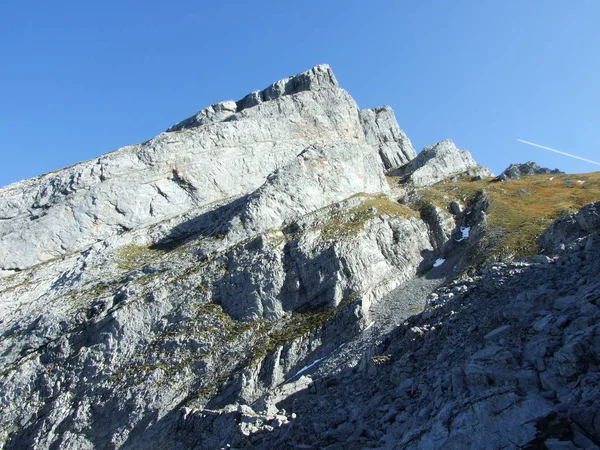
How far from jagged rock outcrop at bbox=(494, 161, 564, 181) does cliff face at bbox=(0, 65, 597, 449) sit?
17614mm

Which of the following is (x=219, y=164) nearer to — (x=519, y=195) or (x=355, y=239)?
(x=355, y=239)

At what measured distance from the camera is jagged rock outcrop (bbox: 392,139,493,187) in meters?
101

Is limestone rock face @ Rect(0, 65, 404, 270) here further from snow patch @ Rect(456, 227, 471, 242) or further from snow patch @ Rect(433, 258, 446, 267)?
snow patch @ Rect(433, 258, 446, 267)

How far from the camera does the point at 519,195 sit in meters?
75.2

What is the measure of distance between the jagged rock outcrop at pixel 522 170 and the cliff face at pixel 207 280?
57.8 ft

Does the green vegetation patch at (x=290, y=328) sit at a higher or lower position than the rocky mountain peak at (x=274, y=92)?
lower

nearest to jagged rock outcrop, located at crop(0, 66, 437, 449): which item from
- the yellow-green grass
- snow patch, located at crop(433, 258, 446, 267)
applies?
snow patch, located at crop(433, 258, 446, 267)

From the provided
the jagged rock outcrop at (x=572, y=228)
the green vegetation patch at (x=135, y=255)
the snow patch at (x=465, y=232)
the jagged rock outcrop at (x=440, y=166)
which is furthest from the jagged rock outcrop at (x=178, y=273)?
the jagged rock outcrop at (x=440, y=166)

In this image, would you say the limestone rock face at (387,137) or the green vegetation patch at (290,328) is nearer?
the green vegetation patch at (290,328)

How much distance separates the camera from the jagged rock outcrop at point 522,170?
3681 inches

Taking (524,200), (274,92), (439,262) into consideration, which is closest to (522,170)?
(524,200)

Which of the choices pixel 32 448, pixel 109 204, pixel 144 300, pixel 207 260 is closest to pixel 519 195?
pixel 207 260

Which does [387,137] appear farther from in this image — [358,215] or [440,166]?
[358,215]

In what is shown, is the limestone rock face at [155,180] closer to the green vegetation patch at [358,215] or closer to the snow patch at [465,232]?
the green vegetation patch at [358,215]
